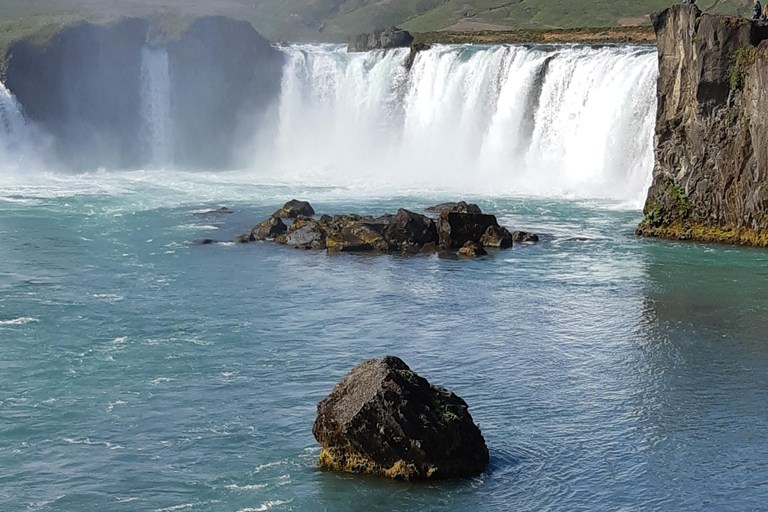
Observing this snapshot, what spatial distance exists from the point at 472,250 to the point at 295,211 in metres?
9.51

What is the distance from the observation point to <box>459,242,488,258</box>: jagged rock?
36719 mm

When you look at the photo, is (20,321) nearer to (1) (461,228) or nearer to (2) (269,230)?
(2) (269,230)

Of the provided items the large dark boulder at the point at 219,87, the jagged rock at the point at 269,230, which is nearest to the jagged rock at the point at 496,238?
the jagged rock at the point at 269,230

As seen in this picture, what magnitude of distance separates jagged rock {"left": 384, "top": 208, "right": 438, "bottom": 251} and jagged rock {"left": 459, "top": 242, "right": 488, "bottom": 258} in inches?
59.7

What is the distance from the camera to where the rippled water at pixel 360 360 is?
1734 centimetres

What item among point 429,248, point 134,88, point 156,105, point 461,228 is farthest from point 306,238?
point 156,105

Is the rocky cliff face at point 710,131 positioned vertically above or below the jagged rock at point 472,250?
above

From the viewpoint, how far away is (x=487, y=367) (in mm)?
23891

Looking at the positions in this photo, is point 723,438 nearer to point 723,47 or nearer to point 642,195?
point 723,47

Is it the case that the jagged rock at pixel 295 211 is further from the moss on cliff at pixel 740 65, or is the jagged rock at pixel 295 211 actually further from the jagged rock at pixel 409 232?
the moss on cliff at pixel 740 65

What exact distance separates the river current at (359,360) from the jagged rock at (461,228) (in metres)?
1.38

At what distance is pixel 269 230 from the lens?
4031cm

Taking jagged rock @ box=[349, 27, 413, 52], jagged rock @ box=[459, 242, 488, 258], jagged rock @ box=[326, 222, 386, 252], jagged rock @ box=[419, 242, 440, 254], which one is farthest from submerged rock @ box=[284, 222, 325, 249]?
jagged rock @ box=[349, 27, 413, 52]

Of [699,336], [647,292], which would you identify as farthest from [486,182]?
[699,336]
